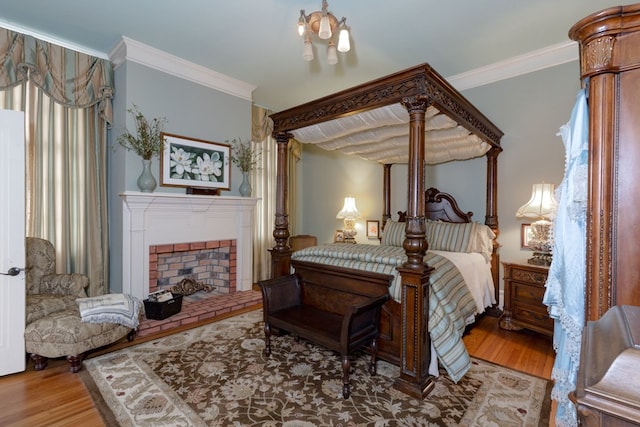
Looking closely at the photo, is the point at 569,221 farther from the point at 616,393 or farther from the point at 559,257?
the point at 616,393

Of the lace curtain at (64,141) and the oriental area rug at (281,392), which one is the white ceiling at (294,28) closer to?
the lace curtain at (64,141)

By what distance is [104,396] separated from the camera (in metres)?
2.03

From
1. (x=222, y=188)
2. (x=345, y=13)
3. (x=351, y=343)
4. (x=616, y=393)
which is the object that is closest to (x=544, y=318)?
(x=351, y=343)

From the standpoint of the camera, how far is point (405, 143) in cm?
344

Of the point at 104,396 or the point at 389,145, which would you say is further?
the point at 389,145

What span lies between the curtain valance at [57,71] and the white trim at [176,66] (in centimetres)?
27

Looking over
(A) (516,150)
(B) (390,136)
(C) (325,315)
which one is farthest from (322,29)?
(A) (516,150)

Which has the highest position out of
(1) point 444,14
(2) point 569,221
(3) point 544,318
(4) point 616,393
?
(1) point 444,14

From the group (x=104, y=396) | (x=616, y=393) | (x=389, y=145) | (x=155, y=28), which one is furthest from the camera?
(x=389, y=145)

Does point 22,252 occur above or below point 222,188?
below

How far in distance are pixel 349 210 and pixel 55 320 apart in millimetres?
3723

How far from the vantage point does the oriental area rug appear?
1824 millimetres

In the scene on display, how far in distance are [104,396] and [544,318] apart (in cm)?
358

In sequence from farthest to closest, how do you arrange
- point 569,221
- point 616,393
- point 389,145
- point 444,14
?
point 389,145 → point 444,14 → point 569,221 → point 616,393
